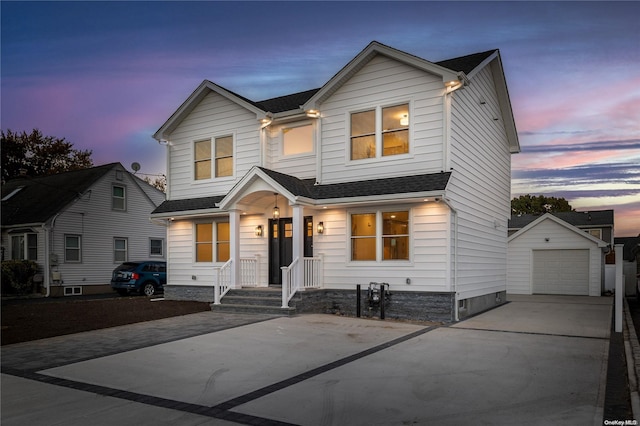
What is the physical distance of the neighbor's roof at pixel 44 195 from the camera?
2241 centimetres

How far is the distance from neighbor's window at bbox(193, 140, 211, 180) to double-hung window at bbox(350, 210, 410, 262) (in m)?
5.88

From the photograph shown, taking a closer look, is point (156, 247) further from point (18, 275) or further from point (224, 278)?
point (224, 278)

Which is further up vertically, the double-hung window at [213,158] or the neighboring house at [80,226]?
the double-hung window at [213,158]

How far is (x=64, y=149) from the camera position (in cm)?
3750

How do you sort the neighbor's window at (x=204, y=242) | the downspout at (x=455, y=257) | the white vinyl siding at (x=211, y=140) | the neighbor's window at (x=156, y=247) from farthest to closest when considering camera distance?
the neighbor's window at (x=156, y=247)
the neighbor's window at (x=204, y=242)
the white vinyl siding at (x=211, y=140)
the downspout at (x=455, y=257)

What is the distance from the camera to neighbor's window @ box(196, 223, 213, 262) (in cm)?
1625

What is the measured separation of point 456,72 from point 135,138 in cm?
2087

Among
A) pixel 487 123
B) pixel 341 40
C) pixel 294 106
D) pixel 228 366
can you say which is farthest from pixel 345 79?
pixel 228 366

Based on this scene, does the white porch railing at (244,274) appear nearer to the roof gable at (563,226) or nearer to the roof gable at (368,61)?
the roof gable at (368,61)

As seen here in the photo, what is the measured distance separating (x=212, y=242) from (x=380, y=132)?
22.3 feet

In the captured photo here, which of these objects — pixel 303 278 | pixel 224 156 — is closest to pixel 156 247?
pixel 224 156

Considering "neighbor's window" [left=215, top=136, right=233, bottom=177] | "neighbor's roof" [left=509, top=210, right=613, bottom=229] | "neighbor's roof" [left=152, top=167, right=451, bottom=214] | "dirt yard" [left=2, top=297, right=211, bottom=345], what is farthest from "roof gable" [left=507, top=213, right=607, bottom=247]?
"dirt yard" [left=2, top=297, right=211, bottom=345]

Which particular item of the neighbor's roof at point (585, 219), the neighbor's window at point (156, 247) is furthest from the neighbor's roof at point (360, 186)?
the neighbor's roof at point (585, 219)

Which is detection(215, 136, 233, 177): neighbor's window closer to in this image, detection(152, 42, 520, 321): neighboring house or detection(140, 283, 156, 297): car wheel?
detection(152, 42, 520, 321): neighboring house
